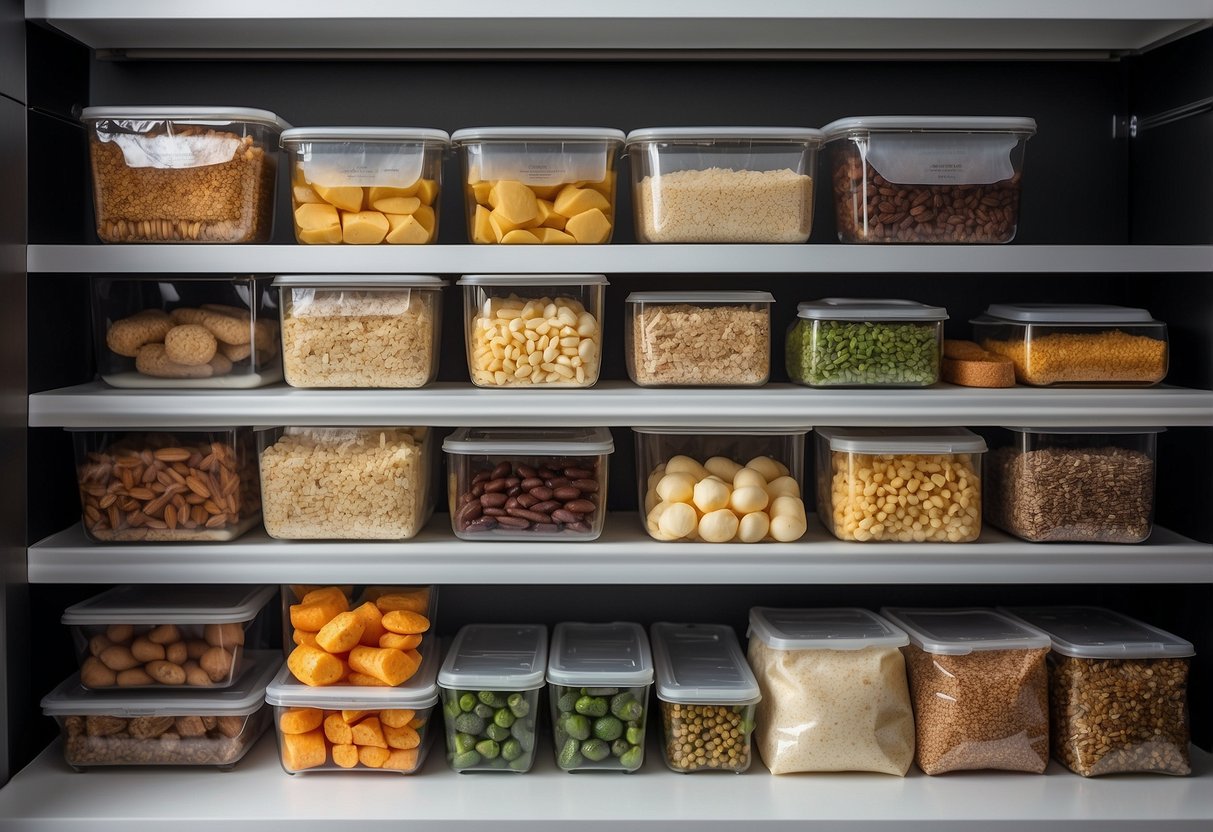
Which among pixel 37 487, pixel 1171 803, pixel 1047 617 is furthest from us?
pixel 1047 617

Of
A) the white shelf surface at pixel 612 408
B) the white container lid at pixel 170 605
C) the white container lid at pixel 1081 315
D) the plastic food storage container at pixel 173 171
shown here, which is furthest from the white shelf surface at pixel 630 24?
the white container lid at pixel 170 605

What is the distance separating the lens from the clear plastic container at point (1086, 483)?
172 centimetres

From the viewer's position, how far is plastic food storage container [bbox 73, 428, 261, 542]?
170cm

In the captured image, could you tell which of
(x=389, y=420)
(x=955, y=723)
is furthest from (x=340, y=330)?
(x=955, y=723)

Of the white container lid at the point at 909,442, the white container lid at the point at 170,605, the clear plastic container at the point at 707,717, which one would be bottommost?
the clear plastic container at the point at 707,717

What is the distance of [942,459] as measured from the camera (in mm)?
1720

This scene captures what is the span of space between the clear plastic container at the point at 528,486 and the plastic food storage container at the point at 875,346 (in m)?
0.40

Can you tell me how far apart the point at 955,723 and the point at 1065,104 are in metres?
1.20

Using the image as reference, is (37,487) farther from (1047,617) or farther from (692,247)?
(1047,617)

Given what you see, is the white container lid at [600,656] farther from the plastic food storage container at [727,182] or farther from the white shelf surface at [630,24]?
the white shelf surface at [630,24]

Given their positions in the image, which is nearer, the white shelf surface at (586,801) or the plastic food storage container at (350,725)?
the white shelf surface at (586,801)

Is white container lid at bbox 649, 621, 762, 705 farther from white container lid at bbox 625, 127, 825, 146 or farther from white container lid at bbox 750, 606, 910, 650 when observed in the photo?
white container lid at bbox 625, 127, 825, 146

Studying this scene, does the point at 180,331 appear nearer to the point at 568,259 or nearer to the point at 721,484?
the point at 568,259

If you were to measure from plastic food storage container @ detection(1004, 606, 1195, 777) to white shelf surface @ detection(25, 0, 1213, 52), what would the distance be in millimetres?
1043
